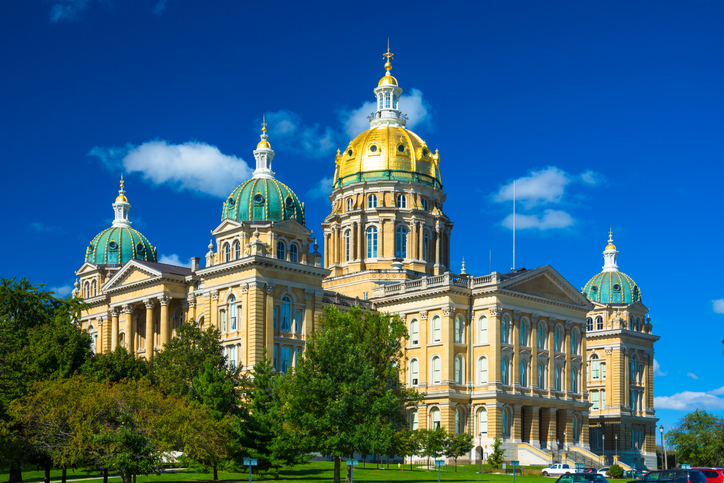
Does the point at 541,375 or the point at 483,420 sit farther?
the point at 541,375

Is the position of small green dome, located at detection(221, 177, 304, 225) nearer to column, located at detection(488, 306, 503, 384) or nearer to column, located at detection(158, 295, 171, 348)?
column, located at detection(158, 295, 171, 348)

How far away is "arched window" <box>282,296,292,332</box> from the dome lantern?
3624cm

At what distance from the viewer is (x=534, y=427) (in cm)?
9438

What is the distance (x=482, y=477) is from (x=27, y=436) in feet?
117

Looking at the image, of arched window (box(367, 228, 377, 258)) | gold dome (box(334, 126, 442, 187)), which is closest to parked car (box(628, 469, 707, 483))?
arched window (box(367, 228, 377, 258))

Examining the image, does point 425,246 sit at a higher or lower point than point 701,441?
higher

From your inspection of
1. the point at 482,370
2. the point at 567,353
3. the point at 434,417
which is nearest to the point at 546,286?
the point at 567,353

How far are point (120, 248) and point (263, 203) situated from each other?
910 inches

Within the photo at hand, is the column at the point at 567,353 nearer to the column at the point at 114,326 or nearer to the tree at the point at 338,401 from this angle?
the tree at the point at 338,401

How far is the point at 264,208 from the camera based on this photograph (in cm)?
8725

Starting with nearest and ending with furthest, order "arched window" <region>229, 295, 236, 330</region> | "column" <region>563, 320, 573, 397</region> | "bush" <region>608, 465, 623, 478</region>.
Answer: "bush" <region>608, 465, 623, 478</region>
"arched window" <region>229, 295, 236, 330</region>
"column" <region>563, 320, 573, 397</region>

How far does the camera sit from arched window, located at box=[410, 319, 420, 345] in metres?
95.2

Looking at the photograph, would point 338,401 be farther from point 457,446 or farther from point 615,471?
point 615,471

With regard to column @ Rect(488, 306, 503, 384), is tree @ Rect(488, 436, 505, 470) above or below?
below
